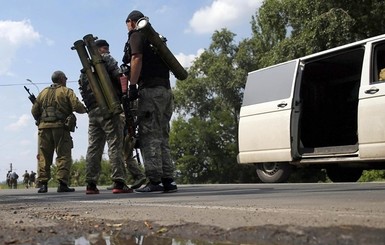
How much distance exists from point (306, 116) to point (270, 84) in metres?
0.79

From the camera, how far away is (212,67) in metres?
43.2

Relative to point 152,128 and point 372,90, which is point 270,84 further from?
point 152,128

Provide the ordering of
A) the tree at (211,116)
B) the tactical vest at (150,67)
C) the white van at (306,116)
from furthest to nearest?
the tree at (211,116) < the white van at (306,116) < the tactical vest at (150,67)

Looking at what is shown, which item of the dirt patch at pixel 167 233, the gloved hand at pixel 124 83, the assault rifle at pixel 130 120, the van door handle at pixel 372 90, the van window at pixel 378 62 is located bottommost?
the dirt patch at pixel 167 233

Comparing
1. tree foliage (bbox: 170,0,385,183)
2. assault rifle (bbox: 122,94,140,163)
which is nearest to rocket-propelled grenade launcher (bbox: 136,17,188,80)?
assault rifle (bbox: 122,94,140,163)

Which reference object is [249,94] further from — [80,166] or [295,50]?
[80,166]

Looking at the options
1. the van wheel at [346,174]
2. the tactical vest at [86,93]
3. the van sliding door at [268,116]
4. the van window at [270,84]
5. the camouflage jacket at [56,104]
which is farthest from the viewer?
the van wheel at [346,174]

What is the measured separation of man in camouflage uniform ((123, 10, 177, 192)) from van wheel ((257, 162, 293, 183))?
320 centimetres

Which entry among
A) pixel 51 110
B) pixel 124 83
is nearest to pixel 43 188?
pixel 51 110

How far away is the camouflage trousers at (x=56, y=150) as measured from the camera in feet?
26.3

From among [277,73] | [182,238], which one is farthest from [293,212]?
[277,73]

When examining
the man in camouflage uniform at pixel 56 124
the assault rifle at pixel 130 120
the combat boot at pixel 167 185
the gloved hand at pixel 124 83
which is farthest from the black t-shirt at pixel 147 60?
the man in camouflage uniform at pixel 56 124

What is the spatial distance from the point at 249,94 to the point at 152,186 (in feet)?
12.4

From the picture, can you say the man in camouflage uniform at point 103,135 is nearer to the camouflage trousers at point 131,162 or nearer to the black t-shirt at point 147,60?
the black t-shirt at point 147,60
